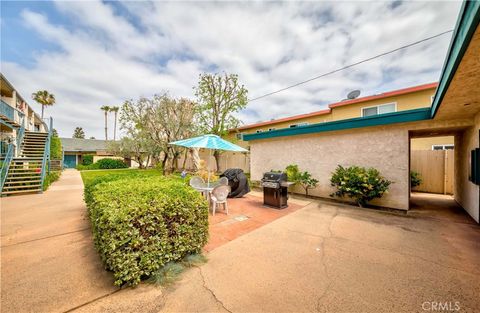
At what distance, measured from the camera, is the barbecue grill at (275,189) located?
20.0 ft

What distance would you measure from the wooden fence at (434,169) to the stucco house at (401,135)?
4.34 ft

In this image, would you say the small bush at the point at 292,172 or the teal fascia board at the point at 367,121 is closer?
the teal fascia board at the point at 367,121

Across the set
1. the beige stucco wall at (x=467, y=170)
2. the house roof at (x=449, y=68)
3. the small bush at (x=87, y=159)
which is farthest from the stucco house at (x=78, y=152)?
the beige stucco wall at (x=467, y=170)

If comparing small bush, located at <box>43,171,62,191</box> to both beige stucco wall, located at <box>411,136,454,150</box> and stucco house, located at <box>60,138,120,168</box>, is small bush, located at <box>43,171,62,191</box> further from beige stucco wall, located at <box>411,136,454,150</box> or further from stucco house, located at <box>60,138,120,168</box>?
beige stucco wall, located at <box>411,136,454,150</box>

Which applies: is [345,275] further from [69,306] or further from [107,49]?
[107,49]

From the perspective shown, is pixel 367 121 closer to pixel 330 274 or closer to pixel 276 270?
pixel 330 274

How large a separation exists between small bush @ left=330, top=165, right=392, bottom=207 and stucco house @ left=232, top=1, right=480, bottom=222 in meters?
0.48

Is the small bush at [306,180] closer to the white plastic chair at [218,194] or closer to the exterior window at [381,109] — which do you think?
the white plastic chair at [218,194]

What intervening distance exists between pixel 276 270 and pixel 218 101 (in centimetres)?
1367

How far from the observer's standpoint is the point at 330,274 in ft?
8.68

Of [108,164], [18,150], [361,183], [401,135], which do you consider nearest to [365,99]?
[401,135]

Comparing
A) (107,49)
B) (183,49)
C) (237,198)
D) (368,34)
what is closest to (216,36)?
(183,49)

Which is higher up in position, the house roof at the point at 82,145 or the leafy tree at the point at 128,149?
the house roof at the point at 82,145

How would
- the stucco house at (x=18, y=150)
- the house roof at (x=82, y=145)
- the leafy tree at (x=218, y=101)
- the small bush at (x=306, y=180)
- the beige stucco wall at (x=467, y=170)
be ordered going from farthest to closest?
the house roof at (x=82, y=145), the leafy tree at (x=218, y=101), the stucco house at (x=18, y=150), the small bush at (x=306, y=180), the beige stucco wall at (x=467, y=170)
